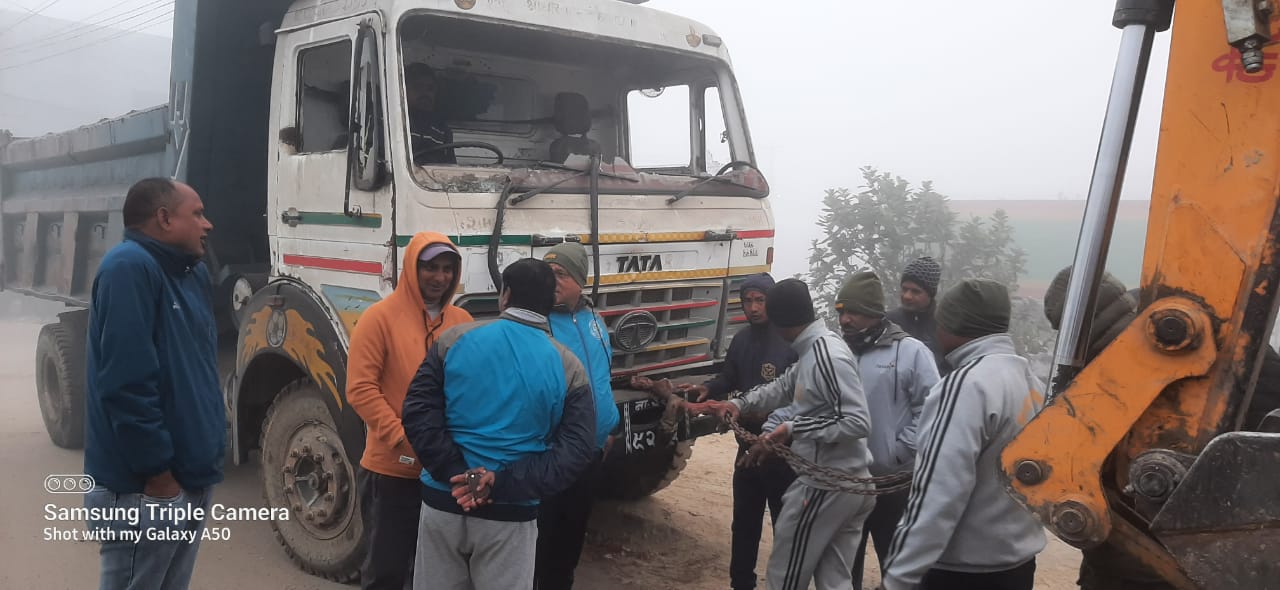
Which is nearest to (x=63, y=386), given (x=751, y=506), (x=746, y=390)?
(x=746, y=390)

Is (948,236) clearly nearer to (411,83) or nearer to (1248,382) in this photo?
(411,83)

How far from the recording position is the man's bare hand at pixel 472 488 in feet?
7.88

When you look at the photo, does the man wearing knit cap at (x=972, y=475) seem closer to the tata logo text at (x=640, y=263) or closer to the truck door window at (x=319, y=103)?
the tata logo text at (x=640, y=263)

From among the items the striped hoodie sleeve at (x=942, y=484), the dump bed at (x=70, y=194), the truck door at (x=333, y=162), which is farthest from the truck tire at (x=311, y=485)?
the striped hoodie sleeve at (x=942, y=484)

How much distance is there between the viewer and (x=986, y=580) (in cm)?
232

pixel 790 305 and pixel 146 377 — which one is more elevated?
pixel 790 305

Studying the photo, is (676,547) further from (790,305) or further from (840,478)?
(790,305)

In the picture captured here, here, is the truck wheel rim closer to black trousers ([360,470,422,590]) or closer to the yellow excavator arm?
black trousers ([360,470,422,590])

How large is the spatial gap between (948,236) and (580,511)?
728 cm

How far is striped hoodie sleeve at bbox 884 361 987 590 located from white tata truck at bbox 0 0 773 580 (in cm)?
167

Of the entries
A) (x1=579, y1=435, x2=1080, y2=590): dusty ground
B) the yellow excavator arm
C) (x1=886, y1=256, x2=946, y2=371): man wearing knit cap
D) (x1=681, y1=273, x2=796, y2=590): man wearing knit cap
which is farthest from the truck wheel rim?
the yellow excavator arm

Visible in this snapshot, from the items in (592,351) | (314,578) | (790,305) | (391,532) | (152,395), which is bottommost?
(314,578)

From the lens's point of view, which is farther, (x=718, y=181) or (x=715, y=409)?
(x=718, y=181)

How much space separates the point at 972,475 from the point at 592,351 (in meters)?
1.57
